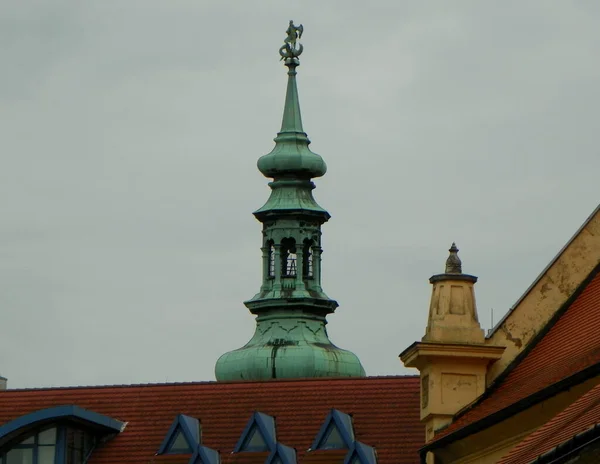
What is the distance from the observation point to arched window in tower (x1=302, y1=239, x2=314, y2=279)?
71.7 meters

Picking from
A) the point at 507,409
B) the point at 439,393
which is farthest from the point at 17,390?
the point at 507,409

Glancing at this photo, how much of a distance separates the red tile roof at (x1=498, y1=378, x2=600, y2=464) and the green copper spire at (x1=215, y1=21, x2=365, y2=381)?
139 feet

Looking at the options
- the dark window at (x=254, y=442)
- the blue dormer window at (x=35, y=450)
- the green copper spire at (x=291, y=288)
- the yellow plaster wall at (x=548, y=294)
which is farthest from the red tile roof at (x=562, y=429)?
the green copper spire at (x=291, y=288)

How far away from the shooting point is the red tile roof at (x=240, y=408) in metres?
55.6

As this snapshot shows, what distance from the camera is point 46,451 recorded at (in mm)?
55812

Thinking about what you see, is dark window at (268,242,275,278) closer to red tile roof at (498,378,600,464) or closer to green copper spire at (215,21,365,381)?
green copper spire at (215,21,365,381)

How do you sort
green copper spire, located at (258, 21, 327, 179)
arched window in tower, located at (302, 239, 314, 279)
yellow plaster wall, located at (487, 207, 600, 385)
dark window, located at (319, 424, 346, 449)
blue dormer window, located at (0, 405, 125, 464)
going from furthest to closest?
green copper spire, located at (258, 21, 327, 179) → arched window in tower, located at (302, 239, 314, 279) → blue dormer window, located at (0, 405, 125, 464) → dark window, located at (319, 424, 346, 449) → yellow plaster wall, located at (487, 207, 600, 385)

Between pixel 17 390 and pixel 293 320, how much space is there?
42.7ft

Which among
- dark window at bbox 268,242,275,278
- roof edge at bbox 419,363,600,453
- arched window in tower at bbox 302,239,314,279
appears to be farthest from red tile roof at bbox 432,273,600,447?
dark window at bbox 268,242,275,278

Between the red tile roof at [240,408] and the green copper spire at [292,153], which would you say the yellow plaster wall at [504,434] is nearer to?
the red tile roof at [240,408]

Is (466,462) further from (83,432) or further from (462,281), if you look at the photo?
(83,432)

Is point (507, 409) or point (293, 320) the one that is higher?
point (293, 320)

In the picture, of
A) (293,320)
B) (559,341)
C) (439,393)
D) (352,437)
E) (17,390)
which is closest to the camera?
(559,341)

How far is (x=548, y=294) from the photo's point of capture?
125ft
